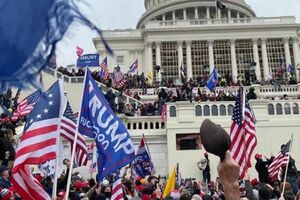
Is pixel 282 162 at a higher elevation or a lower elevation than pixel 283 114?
lower

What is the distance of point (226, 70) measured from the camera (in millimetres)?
56281

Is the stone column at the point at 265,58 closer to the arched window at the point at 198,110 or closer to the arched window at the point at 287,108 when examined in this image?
the arched window at the point at 287,108

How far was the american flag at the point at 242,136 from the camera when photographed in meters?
10.4

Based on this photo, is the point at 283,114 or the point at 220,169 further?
the point at 283,114

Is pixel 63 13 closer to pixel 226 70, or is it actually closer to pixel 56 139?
pixel 56 139

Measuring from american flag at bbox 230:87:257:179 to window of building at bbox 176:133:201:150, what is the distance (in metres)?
12.0

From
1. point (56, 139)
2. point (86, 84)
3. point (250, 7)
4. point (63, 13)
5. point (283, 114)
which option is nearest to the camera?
point (63, 13)

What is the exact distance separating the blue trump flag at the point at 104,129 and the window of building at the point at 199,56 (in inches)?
1903

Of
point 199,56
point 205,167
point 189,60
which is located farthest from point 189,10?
point 205,167

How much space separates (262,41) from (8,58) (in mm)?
56880

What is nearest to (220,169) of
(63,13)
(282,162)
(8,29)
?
(63,13)

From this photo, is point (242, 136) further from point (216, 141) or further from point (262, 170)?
point (216, 141)

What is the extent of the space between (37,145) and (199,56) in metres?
52.6

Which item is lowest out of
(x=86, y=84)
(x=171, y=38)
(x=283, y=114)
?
(x=86, y=84)
